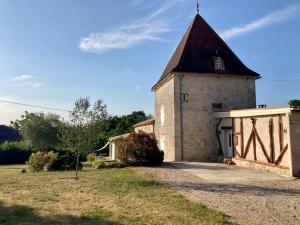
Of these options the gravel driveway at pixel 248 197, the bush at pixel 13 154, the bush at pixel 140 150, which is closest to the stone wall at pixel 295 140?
the gravel driveway at pixel 248 197

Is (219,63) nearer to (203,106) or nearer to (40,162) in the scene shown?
(203,106)

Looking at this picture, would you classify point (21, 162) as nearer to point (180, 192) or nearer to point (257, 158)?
point (257, 158)

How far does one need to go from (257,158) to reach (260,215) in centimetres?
1045

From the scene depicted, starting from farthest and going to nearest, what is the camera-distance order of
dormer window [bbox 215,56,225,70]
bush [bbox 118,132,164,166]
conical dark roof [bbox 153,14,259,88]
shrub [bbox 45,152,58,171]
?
dormer window [bbox 215,56,225,70]
conical dark roof [bbox 153,14,259,88]
shrub [bbox 45,152,58,171]
bush [bbox 118,132,164,166]

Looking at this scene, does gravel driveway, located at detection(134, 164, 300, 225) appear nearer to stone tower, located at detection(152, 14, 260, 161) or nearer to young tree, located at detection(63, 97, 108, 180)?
young tree, located at detection(63, 97, 108, 180)

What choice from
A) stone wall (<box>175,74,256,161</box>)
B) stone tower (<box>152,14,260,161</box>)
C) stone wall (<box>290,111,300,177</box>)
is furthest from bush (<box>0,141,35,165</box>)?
stone wall (<box>290,111,300,177</box>)

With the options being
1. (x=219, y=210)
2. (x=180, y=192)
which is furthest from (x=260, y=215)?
(x=180, y=192)

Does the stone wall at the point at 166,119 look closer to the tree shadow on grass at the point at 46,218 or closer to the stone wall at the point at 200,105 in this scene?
the stone wall at the point at 200,105

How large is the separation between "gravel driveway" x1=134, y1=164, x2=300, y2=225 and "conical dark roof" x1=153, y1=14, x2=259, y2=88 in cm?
1058

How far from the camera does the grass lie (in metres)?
7.16

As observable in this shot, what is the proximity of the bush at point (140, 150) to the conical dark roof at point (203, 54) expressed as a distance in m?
5.62

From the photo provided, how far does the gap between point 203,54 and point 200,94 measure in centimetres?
322

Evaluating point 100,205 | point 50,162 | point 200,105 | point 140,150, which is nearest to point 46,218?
point 100,205

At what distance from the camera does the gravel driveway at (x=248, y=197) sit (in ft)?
24.5
